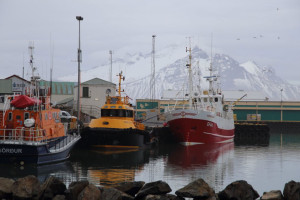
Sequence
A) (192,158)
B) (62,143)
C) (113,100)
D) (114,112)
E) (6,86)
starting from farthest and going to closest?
(6,86)
(113,100)
(114,112)
(192,158)
(62,143)

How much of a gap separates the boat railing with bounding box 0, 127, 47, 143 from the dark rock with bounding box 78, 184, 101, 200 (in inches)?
428

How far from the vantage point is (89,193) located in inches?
627

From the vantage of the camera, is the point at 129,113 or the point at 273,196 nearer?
the point at 273,196

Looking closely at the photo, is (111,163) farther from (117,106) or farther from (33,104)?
(117,106)

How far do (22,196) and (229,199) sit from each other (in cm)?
813

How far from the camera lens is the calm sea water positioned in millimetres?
23031

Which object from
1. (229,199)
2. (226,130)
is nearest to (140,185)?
Result: (229,199)

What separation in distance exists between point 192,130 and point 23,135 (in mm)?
22157

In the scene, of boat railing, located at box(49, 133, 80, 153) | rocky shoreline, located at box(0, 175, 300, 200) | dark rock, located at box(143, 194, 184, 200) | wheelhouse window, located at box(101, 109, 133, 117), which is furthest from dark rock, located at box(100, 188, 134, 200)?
wheelhouse window, located at box(101, 109, 133, 117)

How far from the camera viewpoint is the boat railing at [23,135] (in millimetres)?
26239

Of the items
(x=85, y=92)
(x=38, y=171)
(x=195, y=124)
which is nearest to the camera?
(x=38, y=171)

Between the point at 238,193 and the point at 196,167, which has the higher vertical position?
the point at 238,193

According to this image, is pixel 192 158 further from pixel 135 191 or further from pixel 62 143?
pixel 135 191

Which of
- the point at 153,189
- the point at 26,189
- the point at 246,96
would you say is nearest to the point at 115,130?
the point at 26,189
